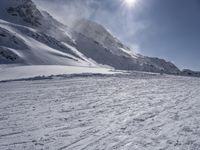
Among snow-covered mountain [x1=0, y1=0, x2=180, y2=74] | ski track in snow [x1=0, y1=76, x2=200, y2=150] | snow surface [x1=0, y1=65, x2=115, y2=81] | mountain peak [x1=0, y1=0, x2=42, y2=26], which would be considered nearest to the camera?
ski track in snow [x1=0, y1=76, x2=200, y2=150]

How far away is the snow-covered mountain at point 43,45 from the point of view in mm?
80500

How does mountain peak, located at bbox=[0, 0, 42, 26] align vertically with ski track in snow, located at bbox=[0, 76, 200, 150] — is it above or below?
above

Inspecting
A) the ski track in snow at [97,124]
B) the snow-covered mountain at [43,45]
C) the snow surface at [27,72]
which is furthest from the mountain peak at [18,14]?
the ski track in snow at [97,124]

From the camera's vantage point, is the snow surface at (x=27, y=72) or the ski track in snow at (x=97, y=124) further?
the snow surface at (x=27, y=72)

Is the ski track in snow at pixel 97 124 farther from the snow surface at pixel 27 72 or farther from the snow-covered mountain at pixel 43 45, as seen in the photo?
the snow-covered mountain at pixel 43 45

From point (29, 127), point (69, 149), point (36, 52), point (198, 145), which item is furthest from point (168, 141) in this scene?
point (36, 52)

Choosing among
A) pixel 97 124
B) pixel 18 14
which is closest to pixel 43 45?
pixel 18 14

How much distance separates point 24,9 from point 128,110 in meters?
187

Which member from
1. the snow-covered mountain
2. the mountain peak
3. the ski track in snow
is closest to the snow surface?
the ski track in snow

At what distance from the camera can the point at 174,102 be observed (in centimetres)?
1753

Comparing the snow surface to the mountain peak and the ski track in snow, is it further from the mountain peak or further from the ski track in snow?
the mountain peak

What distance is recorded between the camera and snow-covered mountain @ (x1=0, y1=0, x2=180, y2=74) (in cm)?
8050

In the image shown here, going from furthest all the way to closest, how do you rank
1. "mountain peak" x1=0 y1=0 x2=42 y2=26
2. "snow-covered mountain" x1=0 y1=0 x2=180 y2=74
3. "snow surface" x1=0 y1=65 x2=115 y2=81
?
"mountain peak" x1=0 y1=0 x2=42 y2=26
"snow-covered mountain" x1=0 y1=0 x2=180 y2=74
"snow surface" x1=0 y1=65 x2=115 y2=81

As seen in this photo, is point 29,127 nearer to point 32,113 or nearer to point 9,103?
point 32,113
